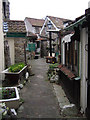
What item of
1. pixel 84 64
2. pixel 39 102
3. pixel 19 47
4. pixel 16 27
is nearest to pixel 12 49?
pixel 19 47

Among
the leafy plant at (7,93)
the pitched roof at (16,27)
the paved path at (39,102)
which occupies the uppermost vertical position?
the pitched roof at (16,27)

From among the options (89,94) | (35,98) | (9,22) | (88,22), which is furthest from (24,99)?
(9,22)

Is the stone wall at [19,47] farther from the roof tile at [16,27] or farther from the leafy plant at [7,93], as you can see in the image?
the leafy plant at [7,93]

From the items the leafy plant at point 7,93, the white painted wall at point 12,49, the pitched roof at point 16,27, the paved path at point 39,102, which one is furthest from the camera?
the white painted wall at point 12,49

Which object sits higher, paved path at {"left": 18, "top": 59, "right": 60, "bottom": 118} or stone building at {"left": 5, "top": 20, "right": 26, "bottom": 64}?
stone building at {"left": 5, "top": 20, "right": 26, "bottom": 64}

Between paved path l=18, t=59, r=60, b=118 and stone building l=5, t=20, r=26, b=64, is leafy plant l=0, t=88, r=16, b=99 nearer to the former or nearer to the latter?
paved path l=18, t=59, r=60, b=118

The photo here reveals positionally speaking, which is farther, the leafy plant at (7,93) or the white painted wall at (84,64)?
the leafy plant at (7,93)

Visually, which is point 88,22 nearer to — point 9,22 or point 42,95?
point 42,95

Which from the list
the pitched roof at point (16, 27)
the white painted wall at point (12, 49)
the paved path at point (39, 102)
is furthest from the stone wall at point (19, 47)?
the paved path at point (39, 102)

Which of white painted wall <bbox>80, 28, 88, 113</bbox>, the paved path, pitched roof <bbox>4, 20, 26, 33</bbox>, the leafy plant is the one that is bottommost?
the paved path

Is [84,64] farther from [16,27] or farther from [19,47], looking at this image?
[16,27]

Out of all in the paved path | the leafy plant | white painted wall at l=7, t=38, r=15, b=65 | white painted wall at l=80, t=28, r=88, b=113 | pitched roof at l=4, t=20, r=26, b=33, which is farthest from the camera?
white painted wall at l=7, t=38, r=15, b=65

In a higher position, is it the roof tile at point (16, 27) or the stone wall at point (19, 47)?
the roof tile at point (16, 27)

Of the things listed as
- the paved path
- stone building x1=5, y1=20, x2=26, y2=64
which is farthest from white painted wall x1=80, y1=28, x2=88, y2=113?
stone building x1=5, y1=20, x2=26, y2=64
